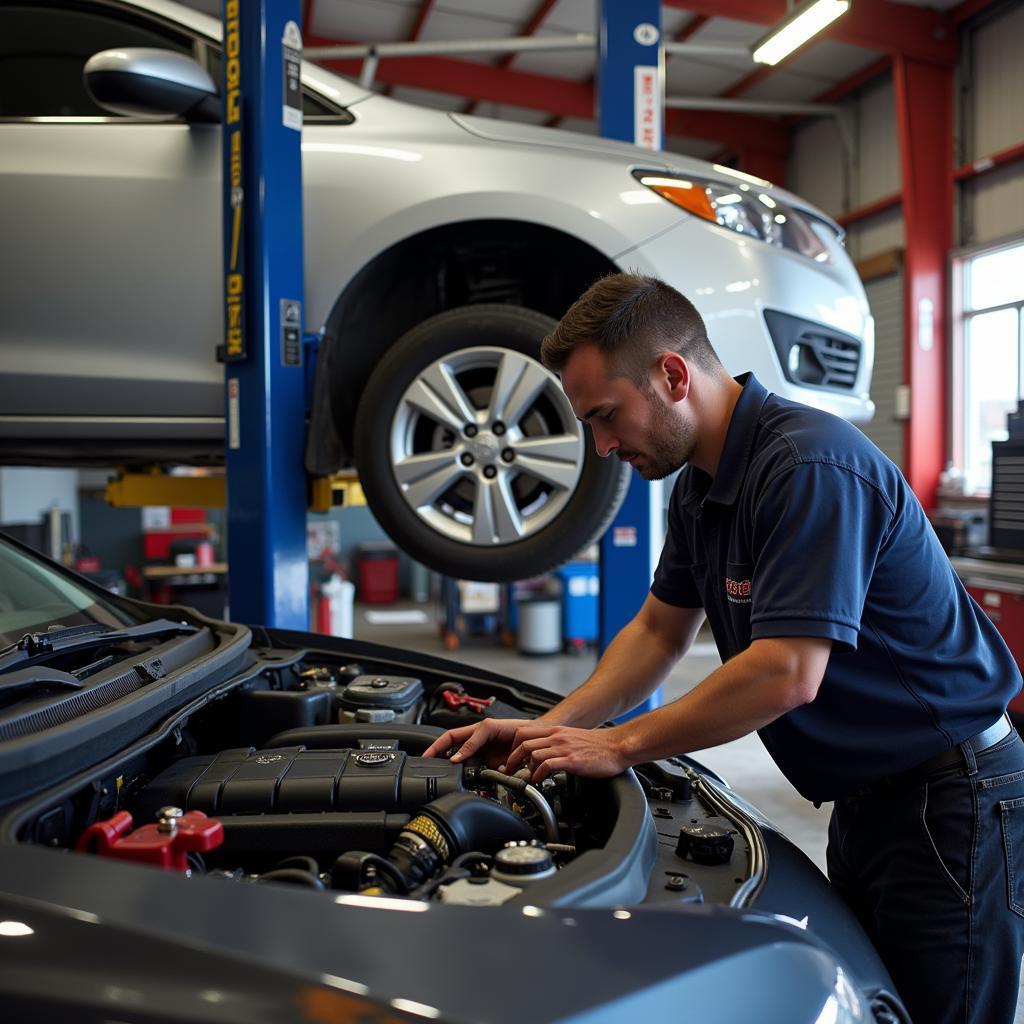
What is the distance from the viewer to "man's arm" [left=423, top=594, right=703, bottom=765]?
1.43m

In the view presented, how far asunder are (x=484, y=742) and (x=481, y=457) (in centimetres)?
121

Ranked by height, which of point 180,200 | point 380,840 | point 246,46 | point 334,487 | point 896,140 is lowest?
point 380,840

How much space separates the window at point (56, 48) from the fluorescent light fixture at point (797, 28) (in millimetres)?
3066

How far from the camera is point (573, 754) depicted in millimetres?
1119

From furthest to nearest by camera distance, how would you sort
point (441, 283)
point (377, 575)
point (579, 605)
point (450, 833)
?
point (377, 575) < point (579, 605) < point (441, 283) < point (450, 833)

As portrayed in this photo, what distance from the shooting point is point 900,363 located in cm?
834

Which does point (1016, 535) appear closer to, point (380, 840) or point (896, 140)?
point (380, 840)

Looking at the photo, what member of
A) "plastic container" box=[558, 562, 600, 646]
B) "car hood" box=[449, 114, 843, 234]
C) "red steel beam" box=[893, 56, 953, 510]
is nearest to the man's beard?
"car hood" box=[449, 114, 843, 234]

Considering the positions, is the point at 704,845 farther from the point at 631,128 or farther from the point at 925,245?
the point at 925,245

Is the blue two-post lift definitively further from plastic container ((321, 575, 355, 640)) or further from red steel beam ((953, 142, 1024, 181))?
red steel beam ((953, 142, 1024, 181))

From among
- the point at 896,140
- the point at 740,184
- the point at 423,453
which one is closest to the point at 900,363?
the point at 896,140

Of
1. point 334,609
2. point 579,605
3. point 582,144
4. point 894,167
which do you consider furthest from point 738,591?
point 894,167

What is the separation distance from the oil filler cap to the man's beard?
50 centimetres

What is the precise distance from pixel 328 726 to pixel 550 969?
784 mm
